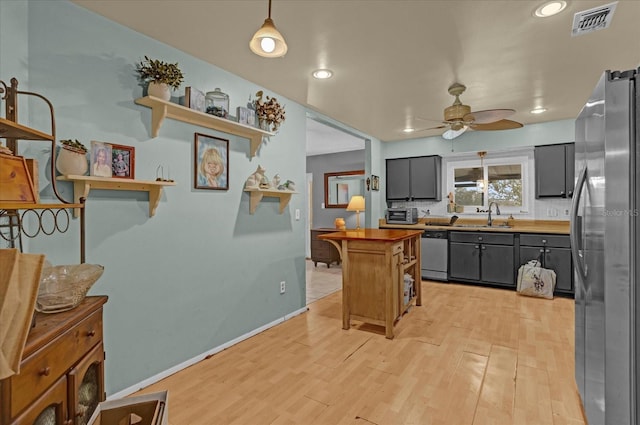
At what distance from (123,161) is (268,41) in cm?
126

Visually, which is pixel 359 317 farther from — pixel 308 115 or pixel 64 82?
pixel 64 82

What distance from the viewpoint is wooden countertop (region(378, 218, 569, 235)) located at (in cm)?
459

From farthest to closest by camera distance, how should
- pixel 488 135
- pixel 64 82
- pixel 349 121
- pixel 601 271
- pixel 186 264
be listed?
pixel 488 135 < pixel 349 121 < pixel 186 264 < pixel 64 82 < pixel 601 271

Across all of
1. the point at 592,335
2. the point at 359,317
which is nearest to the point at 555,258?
the point at 359,317

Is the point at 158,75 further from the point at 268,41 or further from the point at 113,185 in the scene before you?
the point at 268,41

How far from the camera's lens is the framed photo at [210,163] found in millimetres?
2605

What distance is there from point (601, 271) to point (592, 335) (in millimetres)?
392

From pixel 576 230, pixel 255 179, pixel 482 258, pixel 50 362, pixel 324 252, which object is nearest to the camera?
pixel 50 362

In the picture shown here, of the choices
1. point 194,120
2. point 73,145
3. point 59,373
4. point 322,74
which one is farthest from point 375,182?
point 59,373

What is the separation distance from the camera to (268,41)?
155 centimetres

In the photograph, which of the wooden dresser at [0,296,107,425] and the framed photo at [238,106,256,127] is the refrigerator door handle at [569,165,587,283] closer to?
the wooden dresser at [0,296,107,425]

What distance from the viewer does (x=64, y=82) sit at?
1.86 m

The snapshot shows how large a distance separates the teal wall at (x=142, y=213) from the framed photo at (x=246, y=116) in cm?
10

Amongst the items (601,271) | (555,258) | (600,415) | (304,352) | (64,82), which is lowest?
(304,352)
